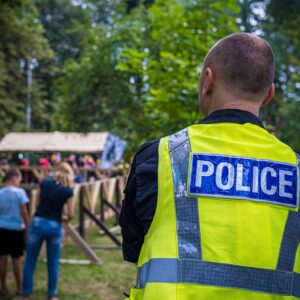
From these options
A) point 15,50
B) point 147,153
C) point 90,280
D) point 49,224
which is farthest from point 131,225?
point 15,50

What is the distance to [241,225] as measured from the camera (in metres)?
1.39

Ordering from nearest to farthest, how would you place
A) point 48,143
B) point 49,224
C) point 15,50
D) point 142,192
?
1. point 142,192
2. point 49,224
3. point 48,143
4. point 15,50

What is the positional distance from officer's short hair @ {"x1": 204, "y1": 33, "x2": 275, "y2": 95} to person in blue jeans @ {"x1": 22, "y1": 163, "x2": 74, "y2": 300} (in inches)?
180

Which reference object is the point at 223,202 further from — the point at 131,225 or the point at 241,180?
the point at 131,225

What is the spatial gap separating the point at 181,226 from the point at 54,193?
4.63 metres

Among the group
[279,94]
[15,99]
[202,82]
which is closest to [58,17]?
[15,99]

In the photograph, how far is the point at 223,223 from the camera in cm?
139

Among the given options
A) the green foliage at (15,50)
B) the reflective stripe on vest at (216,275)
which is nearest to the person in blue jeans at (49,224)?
the reflective stripe on vest at (216,275)

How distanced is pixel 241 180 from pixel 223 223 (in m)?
0.15

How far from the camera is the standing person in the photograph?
19.9 feet

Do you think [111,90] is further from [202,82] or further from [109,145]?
[202,82]

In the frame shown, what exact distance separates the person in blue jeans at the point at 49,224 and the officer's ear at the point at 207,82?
4.48 meters

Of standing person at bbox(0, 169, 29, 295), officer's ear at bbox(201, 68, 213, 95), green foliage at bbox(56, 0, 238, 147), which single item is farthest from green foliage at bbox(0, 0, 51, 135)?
officer's ear at bbox(201, 68, 213, 95)

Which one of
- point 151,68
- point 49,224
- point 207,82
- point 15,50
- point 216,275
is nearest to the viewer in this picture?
point 216,275
